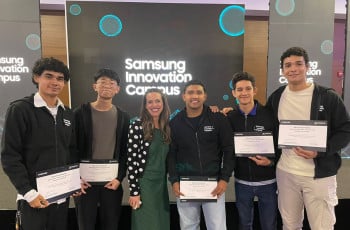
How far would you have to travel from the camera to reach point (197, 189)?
7.59 feet

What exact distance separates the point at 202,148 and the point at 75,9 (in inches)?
135

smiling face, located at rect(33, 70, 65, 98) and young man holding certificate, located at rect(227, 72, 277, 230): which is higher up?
smiling face, located at rect(33, 70, 65, 98)

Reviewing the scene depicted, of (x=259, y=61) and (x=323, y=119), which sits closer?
(x=323, y=119)

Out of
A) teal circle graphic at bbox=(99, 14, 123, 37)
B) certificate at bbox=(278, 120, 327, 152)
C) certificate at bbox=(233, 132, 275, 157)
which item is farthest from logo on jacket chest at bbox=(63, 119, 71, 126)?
teal circle graphic at bbox=(99, 14, 123, 37)

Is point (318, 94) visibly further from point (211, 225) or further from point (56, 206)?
point (56, 206)

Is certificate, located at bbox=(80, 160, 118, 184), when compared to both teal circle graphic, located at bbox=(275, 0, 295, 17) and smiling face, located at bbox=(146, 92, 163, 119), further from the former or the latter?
teal circle graphic, located at bbox=(275, 0, 295, 17)

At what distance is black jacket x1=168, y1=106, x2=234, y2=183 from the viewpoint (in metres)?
2.35

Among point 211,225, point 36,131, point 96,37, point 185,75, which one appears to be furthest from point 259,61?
point 36,131

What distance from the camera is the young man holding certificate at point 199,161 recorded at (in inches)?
91.5

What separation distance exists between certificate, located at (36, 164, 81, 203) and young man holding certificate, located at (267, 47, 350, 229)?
151cm

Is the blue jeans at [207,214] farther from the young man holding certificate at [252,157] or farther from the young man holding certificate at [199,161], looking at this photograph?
the young man holding certificate at [252,157]

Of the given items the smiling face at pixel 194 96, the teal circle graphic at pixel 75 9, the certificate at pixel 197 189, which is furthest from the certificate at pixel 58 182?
the teal circle graphic at pixel 75 9

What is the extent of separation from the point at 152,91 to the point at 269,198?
4.11 ft

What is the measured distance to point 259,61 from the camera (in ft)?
21.3
